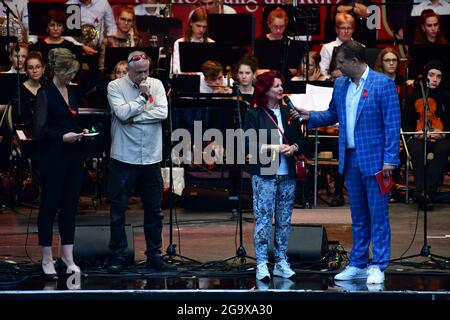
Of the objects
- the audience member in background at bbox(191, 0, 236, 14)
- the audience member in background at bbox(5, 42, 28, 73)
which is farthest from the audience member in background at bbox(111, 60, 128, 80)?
the audience member in background at bbox(191, 0, 236, 14)

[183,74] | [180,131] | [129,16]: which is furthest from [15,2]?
[180,131]

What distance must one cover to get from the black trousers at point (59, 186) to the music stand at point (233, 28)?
5.12 metres

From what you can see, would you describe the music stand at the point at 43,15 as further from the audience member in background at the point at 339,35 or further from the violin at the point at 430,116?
the violin at the point at 430,116

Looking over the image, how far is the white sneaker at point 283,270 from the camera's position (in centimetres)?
928

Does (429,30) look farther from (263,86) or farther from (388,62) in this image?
(263,86)

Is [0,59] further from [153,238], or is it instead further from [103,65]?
[153,238]

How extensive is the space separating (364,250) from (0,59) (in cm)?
597

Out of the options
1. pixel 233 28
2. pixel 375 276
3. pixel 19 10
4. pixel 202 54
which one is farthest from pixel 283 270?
pixel 19 10

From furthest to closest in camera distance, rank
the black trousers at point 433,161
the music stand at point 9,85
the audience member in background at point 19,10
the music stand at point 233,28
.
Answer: the audience member in background at point 19,10 < the music stand at point 233,28 < the black trousers at point 433,161 < the music stand at point 9,85

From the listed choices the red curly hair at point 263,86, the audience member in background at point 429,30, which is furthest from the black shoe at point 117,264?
the audience member in background at point 429,30

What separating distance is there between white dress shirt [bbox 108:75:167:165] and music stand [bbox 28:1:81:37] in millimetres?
4674

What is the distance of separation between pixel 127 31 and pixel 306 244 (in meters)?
5.66

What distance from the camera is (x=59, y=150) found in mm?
9219

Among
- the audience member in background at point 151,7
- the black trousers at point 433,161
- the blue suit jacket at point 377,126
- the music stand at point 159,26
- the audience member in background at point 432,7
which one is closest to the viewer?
the blue suit jacket at point 377,126
